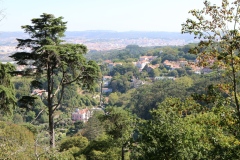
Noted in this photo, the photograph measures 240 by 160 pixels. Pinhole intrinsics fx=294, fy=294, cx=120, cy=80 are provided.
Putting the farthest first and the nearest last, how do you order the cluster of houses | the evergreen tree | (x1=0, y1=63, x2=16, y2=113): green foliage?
the cluster of houses → (x1=0, y1=63, x2=16, y2=113): green foliage → the evergreen tree

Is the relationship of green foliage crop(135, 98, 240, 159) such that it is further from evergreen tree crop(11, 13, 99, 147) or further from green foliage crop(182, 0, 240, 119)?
evergreen tree crop(11, 13, 99, 147)

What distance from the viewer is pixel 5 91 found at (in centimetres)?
1190

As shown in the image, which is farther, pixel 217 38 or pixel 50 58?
pixel 50 58

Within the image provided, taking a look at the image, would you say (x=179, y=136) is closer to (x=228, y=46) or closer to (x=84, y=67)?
(x=228, y=46)

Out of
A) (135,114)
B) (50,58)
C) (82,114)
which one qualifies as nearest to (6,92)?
(50,58)

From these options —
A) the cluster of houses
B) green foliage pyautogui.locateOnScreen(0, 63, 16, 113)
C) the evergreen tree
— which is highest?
the evergreen tree

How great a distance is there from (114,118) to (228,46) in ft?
37.8

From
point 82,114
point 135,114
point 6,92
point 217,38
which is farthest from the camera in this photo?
point 82,114

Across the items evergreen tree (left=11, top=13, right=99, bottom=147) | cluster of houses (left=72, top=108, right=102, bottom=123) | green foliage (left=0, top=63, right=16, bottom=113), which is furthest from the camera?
cluster of houses (left=72, top=108, right=102, bottom=123)

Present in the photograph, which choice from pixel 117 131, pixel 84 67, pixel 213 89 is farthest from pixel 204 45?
pixel 117 131

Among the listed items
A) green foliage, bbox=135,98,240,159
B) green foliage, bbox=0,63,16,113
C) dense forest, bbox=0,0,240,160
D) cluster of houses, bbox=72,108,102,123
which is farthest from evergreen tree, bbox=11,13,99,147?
cluster of houses, bbox=72,108,102,123

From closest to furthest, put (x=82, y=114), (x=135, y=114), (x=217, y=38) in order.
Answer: (x=217, y=38)
(x=135, y=114)
(x=82, y=114)

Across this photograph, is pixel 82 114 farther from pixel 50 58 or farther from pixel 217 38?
pixel 217 38

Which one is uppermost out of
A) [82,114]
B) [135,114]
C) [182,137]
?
[182,137]
